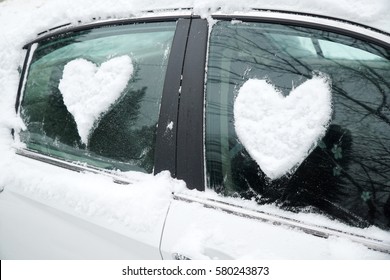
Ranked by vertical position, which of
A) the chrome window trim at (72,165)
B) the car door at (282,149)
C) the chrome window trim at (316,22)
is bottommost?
the chrome window trim at (72,165)

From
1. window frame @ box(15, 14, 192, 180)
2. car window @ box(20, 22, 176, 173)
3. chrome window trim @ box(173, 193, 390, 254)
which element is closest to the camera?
chrome window trim @ box(173, 193, 390, 254)

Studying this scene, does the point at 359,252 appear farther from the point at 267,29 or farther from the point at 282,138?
the point at 267,29

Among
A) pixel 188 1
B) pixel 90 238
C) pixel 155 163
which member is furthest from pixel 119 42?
pixel 90 238

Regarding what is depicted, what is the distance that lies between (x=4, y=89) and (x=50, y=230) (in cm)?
101

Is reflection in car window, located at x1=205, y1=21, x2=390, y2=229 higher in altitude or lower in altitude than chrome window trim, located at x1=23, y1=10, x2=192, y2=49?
lower

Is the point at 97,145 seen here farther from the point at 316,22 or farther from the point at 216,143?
the point at 316,22

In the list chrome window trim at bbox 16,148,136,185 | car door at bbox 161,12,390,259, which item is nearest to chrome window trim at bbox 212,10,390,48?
car door at bbox 161,12,390,259

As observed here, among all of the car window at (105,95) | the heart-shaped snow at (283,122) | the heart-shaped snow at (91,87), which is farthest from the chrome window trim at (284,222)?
the heart-shaped snow at (91,87)

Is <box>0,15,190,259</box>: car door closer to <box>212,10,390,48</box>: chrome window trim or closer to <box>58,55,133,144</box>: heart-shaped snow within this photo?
<box>58,55,133,144</box>: heart-shaped snow

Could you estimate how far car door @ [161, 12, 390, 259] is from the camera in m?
1.11

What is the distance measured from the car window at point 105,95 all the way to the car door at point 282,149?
21cm

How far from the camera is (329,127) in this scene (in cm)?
115

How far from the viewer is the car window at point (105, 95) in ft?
4.94

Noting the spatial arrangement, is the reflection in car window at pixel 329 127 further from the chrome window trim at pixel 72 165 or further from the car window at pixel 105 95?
the chrome window trim at pixel 72 165
